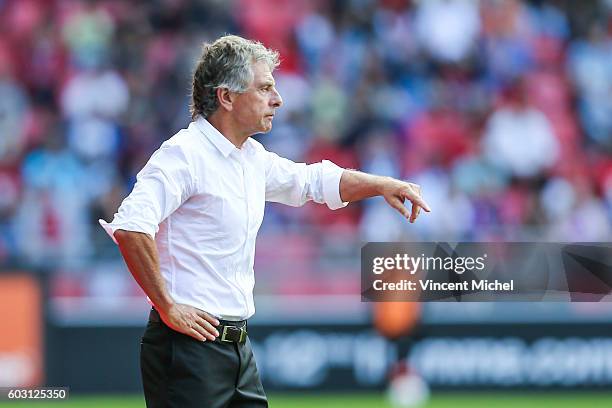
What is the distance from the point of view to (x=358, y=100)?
15.2m

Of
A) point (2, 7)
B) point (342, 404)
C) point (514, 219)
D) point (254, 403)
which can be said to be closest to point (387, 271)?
point (254, 403)

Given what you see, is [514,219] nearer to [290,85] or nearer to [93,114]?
[290,85]

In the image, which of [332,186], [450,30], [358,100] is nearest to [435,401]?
[358,100]

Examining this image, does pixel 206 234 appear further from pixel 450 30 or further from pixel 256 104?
pixel 450 30

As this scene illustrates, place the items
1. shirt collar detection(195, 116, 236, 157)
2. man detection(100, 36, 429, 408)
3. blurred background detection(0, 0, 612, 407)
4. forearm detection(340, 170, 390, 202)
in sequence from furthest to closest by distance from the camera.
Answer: blurred background detection(0, 0, 612, 407)
forearm detection(340, 170, 390, 202)
shirt collar detection(195, 116, 236, 157)
man detection(100, 36, 429, 408)

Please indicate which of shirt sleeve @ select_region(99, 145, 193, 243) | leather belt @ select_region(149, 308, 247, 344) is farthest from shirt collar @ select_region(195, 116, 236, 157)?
leather belt @ select_region(149, 308, 247, 344)

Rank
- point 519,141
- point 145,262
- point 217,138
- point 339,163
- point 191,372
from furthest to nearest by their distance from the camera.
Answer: point 519,141, point 339,163, point 217,138, point 191,372, point 145,262

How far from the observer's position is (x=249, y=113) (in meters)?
5.40

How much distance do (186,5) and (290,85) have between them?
7.07 feet

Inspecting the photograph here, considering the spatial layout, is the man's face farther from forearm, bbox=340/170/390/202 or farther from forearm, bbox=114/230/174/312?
forearm, bbox=114/230/174/312

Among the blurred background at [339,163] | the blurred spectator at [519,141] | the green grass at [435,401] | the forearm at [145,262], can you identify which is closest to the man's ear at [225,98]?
the forearm at [145,262]

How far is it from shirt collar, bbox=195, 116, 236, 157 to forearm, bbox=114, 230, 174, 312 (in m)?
0.57

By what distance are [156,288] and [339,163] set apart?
30.9 feet

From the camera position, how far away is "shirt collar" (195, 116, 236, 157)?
17.4ft
